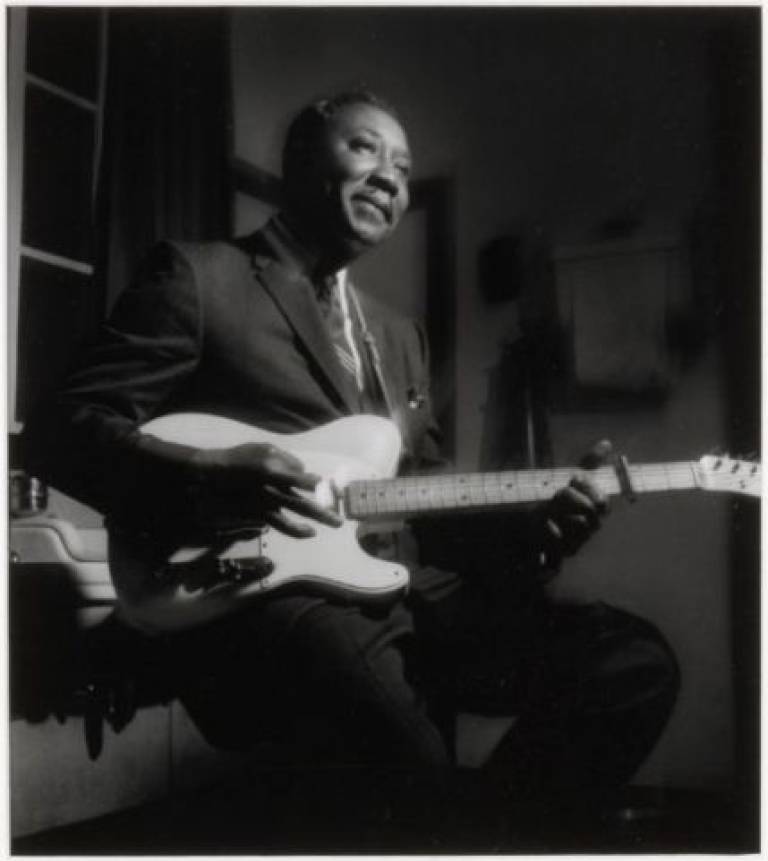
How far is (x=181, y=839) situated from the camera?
125 centimetres

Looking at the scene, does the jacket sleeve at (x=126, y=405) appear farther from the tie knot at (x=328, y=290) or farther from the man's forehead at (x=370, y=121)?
the man's forehead at (x=370, y=121)

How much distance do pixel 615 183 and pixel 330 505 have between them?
57cm

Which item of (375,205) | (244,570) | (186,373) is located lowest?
(244,570)

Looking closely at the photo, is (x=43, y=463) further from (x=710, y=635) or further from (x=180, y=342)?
(x=710, y=635)

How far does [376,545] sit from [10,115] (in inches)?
31.4

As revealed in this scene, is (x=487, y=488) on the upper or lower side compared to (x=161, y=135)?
lower

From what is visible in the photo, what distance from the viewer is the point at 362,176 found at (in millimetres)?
1251

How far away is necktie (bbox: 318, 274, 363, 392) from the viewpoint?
1.27 meters

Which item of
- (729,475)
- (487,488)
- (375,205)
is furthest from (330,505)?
(729,475)

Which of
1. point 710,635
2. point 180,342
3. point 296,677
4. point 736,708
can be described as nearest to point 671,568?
point 710,635

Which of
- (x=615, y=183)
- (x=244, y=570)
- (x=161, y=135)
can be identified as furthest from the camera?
(x=161, y=135)

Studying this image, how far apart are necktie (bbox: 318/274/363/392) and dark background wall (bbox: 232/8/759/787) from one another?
146mm

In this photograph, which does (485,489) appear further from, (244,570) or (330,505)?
(244,570)

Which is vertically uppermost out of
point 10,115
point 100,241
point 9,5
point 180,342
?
point 9,5
